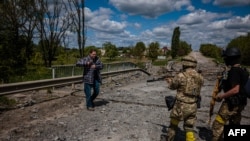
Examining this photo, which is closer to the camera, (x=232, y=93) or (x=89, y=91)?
(x=232, y=93)

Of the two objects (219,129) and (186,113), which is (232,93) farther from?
(186,113)

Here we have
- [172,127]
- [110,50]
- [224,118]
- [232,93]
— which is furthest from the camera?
[110,50]

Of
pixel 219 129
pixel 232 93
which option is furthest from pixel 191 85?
pixel 219 129

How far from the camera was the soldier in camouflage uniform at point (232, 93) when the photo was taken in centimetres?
408

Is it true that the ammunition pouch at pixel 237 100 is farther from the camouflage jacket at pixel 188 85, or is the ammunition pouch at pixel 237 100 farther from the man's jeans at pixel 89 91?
the man's jeans at pixel 89 91

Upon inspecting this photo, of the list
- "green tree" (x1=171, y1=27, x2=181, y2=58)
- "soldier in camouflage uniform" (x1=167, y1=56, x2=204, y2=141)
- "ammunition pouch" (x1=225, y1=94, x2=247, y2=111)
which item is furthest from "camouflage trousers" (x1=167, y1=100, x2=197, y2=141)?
"green tree" (x1=171, y1=27, x2=181, y2=58)

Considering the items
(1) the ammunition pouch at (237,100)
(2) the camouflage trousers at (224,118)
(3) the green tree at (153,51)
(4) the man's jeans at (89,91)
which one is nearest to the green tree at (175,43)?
(3) the green tree at (153,51)

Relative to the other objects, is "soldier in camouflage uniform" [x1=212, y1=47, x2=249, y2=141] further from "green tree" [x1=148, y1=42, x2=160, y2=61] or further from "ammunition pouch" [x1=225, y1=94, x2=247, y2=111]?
"green tree" [x1=148, y1=42, x2=160, y2=61]

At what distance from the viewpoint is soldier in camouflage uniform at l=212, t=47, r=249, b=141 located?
161 inches

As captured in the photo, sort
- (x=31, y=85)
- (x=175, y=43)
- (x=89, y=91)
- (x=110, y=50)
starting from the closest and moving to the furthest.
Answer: (x=89, y=91), (x=31, y=85), (x=110, y=50), (x=175, y=43)

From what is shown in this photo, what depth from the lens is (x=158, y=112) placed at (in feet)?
25.3

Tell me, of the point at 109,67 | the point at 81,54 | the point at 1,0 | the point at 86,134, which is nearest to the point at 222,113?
the point at 86,134

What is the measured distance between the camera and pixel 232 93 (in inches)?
162

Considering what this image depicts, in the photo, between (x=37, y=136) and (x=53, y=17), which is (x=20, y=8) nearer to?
(x=53, y=17)
